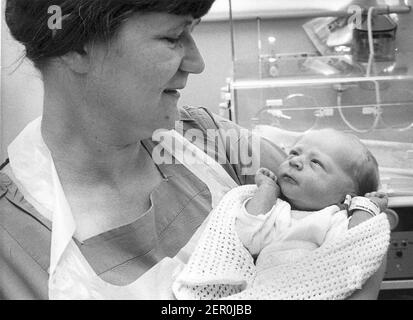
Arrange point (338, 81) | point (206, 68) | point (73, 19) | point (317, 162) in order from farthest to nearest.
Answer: point (338, 81) < point (206, 68) < point (317, 162) < point (73, 19)

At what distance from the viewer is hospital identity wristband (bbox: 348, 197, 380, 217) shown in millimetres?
834

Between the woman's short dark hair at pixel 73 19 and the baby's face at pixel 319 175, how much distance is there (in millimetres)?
281

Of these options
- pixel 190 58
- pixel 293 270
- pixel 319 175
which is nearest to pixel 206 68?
pixel 190 58

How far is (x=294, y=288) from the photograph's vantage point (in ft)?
2.61

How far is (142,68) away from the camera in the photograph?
81 centimetres

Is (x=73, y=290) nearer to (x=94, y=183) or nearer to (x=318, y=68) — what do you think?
(x=94, y=183)

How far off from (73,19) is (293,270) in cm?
47

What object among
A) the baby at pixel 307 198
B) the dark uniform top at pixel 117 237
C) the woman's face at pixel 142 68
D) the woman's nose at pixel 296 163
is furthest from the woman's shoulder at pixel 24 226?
the woman's nose at pixel 296 163

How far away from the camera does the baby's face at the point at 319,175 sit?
2.89 feet

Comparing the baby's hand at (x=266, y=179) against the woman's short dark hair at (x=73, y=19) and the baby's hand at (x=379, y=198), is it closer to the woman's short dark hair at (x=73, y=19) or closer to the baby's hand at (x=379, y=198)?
the baby's hand at (x=379, y=198)

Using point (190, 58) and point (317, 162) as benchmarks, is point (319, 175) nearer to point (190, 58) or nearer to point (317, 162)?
point (317, 162)

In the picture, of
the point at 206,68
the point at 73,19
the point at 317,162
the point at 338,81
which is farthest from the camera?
the point at 338,81
